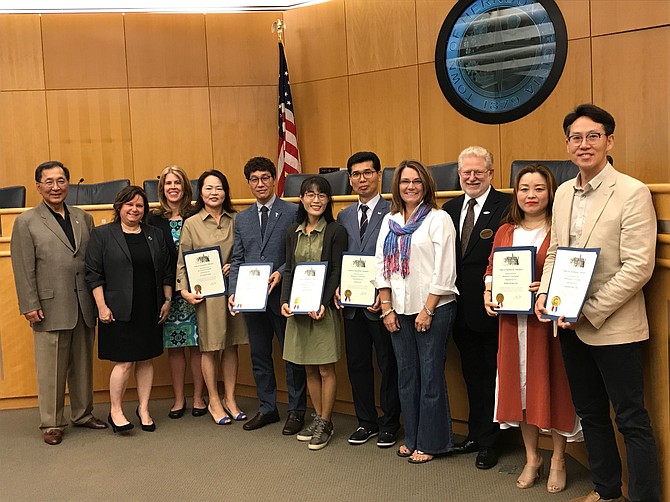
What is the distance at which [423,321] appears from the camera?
11.1 feet

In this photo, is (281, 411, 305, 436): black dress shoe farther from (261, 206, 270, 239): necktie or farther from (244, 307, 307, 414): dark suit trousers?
(261, 206, 270, 239): necktie

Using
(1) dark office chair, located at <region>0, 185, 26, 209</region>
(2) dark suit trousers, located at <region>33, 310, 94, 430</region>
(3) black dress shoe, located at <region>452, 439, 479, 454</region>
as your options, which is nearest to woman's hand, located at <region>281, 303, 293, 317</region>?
(3) black dress shoe, located at <region>452, 439, 479, 454</region>

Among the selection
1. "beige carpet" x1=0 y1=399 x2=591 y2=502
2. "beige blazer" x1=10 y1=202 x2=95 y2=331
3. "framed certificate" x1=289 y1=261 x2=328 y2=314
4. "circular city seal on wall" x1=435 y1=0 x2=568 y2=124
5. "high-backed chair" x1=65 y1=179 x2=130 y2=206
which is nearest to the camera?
"beige carpet" x1=0 y1=399 x2=591 y2=502

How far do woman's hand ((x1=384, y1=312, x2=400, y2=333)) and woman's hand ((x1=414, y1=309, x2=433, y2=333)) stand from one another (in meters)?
0.12

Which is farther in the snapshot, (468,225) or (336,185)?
(336,185)

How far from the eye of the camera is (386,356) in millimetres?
3742

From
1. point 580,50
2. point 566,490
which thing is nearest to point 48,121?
point 580,50

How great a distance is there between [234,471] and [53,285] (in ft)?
4.88

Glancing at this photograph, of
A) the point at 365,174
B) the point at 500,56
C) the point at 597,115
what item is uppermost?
the point at 500,56

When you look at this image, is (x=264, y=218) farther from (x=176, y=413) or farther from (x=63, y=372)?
(x=63, y=372)

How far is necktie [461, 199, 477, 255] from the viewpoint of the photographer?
345 centimetres

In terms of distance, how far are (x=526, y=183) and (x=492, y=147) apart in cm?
361

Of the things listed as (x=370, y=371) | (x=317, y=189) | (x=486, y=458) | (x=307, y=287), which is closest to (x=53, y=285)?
(x=307, y=287)

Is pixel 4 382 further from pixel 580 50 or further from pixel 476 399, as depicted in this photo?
pixel 580 50
